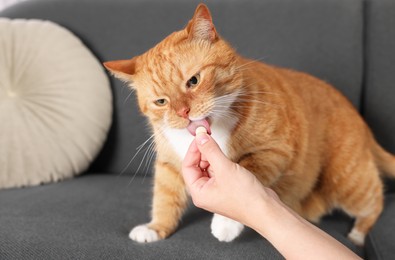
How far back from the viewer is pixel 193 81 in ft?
4.23

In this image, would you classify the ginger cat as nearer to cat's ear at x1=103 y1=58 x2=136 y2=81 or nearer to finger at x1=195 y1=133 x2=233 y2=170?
cat's ear at x1=103 y1=58 x2=136 y2=81

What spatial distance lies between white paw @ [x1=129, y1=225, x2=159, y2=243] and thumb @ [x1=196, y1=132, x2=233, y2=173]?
0.46 meters

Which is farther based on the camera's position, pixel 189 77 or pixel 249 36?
pixel 249 36

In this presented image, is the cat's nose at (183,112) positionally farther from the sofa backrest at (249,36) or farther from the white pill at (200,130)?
the sofa backrest at (249,36)

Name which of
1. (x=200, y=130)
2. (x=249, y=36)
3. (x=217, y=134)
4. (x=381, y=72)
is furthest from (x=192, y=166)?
A: (x=381, y=72)

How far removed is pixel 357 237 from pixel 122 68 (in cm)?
107

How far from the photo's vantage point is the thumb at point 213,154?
1.01m

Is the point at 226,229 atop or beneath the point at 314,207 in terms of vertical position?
atop

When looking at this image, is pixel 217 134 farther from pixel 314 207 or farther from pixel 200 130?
pixel 314 207

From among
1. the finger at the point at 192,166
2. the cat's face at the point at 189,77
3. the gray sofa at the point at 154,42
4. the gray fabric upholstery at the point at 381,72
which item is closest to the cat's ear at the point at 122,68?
the cat's face at the point at 189,77

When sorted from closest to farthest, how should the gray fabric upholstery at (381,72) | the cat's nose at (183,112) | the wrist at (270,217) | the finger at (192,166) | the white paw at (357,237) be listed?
the wrist at (270,217), the finger at (192,166), the cat's nose at (183,112), the white paw at (357,237), the gray fabric upholstery at (381,72)

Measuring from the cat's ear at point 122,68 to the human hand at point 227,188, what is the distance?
45 cm

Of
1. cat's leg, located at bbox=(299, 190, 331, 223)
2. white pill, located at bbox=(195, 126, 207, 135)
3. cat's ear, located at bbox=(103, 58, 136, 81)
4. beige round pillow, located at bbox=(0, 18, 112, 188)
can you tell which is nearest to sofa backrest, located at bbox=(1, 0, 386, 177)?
beige round pillow, located at bbox=(0, 18, 112, 188)

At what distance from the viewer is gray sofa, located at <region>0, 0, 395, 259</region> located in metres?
1.45
